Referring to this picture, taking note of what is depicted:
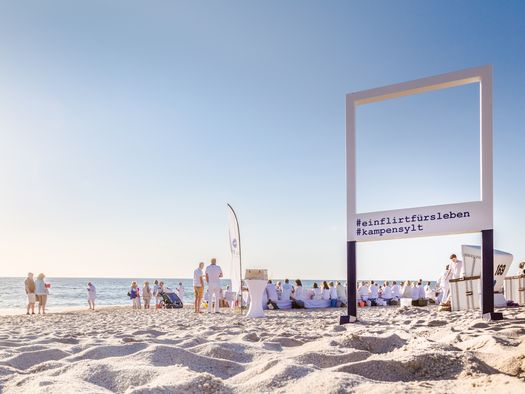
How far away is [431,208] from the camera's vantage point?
6.36m

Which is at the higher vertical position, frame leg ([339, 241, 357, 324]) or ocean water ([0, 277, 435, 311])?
frame leg ([339, 241, 357, 324])

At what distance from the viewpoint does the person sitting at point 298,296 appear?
16.6 metres

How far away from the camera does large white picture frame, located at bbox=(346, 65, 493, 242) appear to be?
6172 mm

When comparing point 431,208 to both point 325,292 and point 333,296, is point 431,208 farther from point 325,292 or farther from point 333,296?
point 333,296

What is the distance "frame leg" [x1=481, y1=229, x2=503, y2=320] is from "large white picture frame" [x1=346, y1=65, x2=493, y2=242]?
0.13 meters

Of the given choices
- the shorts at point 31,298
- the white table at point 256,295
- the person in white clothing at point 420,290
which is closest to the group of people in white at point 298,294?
the person in white clothing at point 420,290

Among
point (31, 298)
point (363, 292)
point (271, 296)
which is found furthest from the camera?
point (363, 292)

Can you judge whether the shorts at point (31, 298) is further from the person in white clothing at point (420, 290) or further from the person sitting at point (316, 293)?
the person in white clothing at point (420, 290)

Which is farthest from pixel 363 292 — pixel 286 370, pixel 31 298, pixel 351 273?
pixel 286 370

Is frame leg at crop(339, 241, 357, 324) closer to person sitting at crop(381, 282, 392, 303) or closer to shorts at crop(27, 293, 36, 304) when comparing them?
shorts at crop(27, 293, 36, 304)

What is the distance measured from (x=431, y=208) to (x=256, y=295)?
5.58m

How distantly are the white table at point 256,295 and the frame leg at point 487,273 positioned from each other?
18.2ft

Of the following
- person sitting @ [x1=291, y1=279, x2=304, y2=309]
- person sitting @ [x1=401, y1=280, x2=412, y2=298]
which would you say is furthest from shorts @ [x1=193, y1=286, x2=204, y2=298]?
person sitting @ [x1=401, y1=280, x2=412, y2=298]

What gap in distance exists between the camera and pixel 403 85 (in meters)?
6.76
